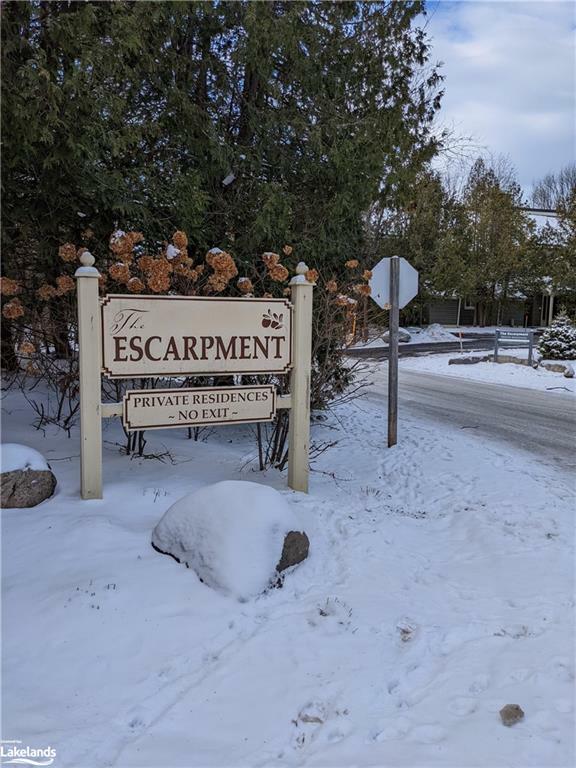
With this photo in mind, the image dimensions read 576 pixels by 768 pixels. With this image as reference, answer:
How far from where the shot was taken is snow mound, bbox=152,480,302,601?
10.4 ft

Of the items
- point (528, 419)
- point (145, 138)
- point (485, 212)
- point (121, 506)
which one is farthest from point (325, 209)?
point (485, 212)

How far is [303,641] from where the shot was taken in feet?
9.12

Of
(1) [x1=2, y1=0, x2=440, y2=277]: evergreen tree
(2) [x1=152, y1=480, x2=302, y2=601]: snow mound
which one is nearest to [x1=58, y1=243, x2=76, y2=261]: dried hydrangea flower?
(1) [x1=2, y1=0, x2=440, y2=277]: evergreen tree

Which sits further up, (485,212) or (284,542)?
(485,212)

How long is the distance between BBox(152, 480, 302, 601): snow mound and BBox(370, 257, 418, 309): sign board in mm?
3963

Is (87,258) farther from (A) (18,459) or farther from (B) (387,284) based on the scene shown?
(B) (387,284)

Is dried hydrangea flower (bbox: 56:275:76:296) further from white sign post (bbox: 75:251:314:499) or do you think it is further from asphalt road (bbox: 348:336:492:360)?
asphalt road (bbox: 348:336:492:360)

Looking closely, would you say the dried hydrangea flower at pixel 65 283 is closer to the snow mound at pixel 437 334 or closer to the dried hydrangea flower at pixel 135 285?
the dried hydrangea flower at pixel 135 285

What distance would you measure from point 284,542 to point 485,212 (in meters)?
30.5

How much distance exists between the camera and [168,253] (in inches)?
187

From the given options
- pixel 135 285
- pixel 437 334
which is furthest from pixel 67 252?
pixel 437 334

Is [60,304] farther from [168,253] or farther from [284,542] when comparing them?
[284,542]

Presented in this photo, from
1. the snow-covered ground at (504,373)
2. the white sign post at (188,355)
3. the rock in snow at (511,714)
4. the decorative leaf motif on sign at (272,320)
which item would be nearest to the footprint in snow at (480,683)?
the rock in snow at (511,714)

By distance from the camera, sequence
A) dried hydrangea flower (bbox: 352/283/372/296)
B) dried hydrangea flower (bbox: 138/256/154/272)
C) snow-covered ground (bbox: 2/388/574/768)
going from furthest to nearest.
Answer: dried hydrangea flower (bbox: 352/283/372/296), dried hydrangea flower (bbox: 138/256/154/272), snow-covered ground (bbox: 2/388/574/768)
